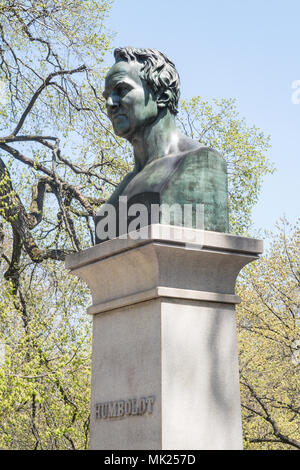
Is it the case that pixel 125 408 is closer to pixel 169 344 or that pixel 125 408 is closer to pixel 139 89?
pixel 169 344

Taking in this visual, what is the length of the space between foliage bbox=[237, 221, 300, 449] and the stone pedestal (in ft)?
48.2

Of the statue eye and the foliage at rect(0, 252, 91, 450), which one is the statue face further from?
the foliage at rect(0, 252, 91, 450)

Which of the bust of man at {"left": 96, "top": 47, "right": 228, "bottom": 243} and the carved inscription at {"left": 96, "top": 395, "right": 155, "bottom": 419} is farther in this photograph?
the bust of man at {"left": 96, "top": 47, "right": 228, "bottom": 243}

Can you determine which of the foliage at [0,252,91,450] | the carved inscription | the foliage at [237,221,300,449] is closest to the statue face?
the carved inscription

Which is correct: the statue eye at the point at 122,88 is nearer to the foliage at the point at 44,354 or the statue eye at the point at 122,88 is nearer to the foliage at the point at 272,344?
the foliage at the point at 44,354

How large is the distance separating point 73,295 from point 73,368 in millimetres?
1983

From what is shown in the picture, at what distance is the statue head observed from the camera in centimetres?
466

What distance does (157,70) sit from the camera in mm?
4691

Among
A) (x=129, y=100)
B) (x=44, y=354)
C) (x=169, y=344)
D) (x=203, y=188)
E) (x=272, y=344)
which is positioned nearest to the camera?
(x=169, y=344)

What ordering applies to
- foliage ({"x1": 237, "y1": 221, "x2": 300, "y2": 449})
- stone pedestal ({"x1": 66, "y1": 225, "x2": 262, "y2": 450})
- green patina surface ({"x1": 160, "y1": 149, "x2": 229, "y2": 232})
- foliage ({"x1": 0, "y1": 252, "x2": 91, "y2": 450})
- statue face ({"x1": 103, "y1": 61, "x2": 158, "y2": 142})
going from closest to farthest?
stone pedestal ({"x1": 66, "y1": 225, "x2": 262, "y2": 450})
green patina surface ({"x1": 160, "y1": 149, "x2": 229, "y2": 232})
statue face ({"x1": 103, "y1": 61, "x2": 158, "y2": 142})
foliage ({"x1": 0, "y1": 252, "x2": 91, "y2": 450})
foliage ({"x1": 237, "y1": 221, "x2": 300, "y2": 449})

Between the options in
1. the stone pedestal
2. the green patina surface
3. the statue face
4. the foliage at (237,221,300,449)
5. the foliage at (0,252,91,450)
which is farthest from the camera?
the foliage at (237,221,300,449)

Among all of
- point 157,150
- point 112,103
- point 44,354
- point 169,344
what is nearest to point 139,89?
point 112,103

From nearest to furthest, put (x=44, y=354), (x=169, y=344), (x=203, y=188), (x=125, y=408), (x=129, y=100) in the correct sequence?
(x=169, y=344), (x=125, y=408), (x=203, y=188), (x=129, y=100), (x=44, y=354)

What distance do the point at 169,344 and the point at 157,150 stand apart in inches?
57.5
